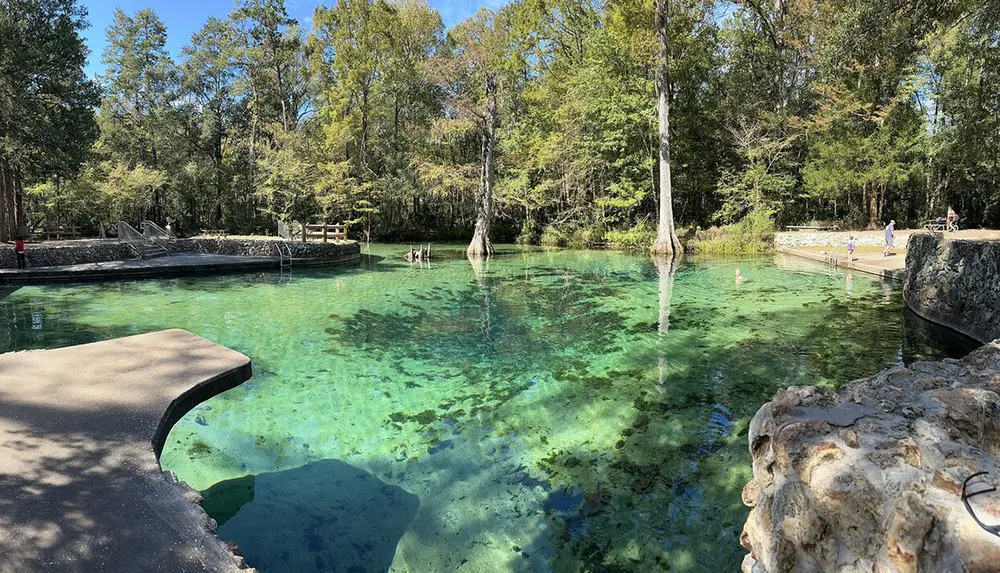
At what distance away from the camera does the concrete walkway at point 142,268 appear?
14.5 metres

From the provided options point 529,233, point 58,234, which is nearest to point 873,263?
point 529,233

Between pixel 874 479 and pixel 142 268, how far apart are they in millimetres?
18734

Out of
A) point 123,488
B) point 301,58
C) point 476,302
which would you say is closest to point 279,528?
point 123,488

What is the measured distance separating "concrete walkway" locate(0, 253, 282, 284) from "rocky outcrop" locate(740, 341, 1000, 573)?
18.0m

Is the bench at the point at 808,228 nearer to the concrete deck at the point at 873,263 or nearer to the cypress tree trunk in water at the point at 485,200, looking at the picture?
the concrete deck at the point at 873,263

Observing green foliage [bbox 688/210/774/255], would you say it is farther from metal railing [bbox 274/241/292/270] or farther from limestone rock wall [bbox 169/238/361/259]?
metal railing [bbox 274/241/292/270]

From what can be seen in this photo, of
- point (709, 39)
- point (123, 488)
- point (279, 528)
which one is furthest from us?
point (709, 39)

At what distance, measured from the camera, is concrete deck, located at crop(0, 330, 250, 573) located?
2.33 meters

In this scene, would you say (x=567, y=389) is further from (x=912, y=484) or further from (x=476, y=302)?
(x=476, y=302)

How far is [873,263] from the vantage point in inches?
626

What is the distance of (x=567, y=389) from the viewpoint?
6.61 m

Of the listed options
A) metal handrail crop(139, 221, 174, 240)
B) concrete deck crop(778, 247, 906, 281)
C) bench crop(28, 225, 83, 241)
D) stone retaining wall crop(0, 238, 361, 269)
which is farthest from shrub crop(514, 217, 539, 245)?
bench crop(28, 225, 83, 241)

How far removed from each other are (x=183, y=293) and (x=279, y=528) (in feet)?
37.8

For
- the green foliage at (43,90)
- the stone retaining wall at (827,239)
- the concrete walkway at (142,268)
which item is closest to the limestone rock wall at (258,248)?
the concrete walkway at (142,268)
